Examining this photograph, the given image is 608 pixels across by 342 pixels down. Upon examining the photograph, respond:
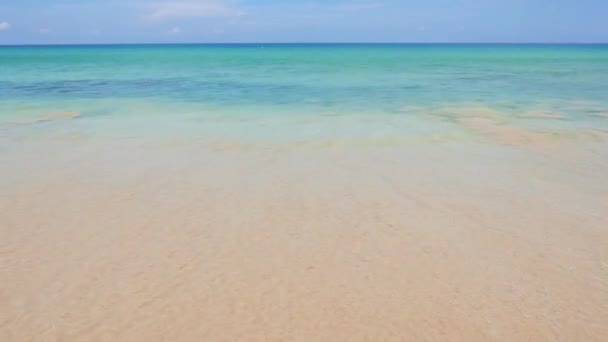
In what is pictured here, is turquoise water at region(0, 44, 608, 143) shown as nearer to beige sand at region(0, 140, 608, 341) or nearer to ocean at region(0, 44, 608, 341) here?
ocean at region(0, 44, 608, 341)

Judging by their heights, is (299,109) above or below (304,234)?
above

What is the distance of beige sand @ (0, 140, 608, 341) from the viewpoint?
281 cm

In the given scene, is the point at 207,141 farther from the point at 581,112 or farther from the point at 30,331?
the point at 581,112

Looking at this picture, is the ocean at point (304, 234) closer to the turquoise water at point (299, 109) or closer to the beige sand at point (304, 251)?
the beige sand at point (304, 251)

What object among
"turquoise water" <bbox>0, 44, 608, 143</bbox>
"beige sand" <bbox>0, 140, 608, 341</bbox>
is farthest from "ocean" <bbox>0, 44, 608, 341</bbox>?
"turquoise water" <bbox>0, 44, 608, 143</bbox>

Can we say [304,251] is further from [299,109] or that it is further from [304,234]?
[299,109]

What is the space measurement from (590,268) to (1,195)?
5483 mm

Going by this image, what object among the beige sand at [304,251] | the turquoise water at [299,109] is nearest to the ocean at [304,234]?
the beige sand at [304,251]

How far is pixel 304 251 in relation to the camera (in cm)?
370

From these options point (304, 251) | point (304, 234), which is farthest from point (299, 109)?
point (304, 251)

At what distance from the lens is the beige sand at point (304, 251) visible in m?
2.81

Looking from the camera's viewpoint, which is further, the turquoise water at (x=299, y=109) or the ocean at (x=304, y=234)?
the turquoise water at (x=299, y=109)

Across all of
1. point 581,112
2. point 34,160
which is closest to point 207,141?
Result: point 34,160

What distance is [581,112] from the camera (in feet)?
35.1
